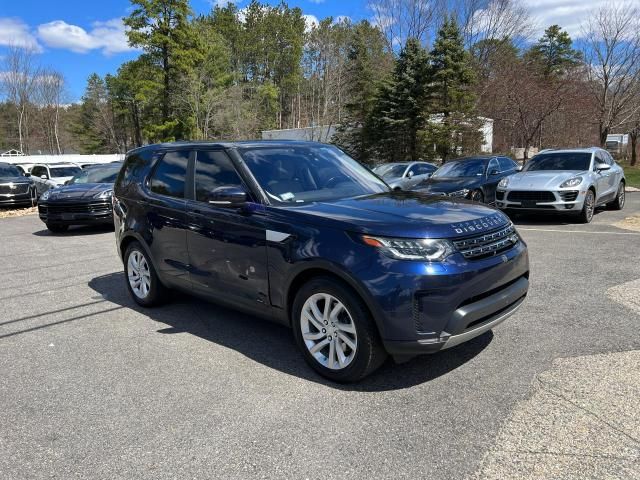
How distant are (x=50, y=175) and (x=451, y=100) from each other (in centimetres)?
2149

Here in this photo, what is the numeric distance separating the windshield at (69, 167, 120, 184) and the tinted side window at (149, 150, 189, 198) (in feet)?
30.0

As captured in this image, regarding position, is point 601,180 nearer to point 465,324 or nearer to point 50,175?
point 465,324

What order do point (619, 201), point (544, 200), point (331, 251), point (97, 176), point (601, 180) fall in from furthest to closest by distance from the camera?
point (97, 176)
point (619, 201)
point (601, 180)
point (544, 200)
point (331, 251)

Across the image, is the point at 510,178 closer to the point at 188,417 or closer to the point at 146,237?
the point at 146,237

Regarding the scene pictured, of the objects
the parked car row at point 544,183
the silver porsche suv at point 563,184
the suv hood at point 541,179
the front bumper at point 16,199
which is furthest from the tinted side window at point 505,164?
the front bumper at point 16,199

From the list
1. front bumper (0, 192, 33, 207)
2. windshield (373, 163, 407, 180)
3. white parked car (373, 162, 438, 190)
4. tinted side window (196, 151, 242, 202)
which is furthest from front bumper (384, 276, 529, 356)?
front bumper (0, 192, 33, 207)

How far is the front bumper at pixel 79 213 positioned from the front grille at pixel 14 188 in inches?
328

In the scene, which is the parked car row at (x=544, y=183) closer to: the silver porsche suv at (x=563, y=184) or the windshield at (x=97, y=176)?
the silver porsche suv at (x=563, y=184)

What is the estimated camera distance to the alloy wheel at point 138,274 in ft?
18.6

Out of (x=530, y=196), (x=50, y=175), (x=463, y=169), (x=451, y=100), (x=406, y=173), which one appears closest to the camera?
(x=530, y=196)

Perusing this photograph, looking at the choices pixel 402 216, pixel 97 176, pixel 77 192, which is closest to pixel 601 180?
pixel 402 216

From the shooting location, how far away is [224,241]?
14.3 feet

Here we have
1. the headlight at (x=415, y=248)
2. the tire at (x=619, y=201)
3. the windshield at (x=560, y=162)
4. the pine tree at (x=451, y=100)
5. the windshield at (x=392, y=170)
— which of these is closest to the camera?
the headlight at (x=415, y=248)

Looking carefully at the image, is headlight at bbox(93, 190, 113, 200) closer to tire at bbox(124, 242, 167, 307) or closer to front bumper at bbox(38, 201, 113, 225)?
A: front bumper at bbox(38, 201, 113, 225)
